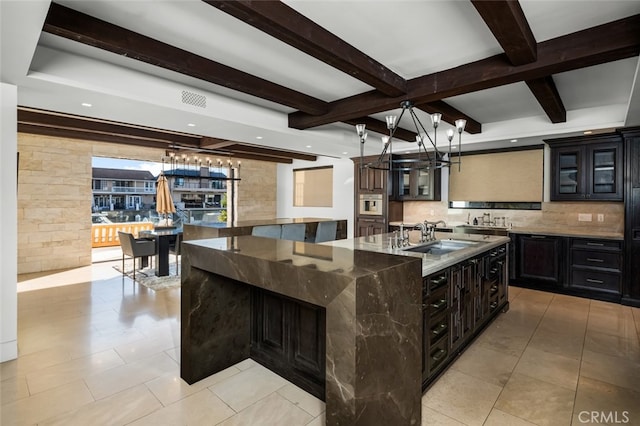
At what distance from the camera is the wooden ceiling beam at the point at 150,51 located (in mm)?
2207

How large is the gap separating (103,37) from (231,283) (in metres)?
2.06

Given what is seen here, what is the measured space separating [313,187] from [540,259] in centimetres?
548

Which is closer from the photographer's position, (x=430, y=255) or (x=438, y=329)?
(x=438, y=329)

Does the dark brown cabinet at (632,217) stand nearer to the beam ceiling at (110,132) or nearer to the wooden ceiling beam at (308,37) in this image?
the wooden ceiling beam at (308,37)

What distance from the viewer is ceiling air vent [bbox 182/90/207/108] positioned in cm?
351

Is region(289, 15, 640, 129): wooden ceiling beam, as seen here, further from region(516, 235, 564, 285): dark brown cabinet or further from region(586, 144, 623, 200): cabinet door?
region(516, 235, 564, 285): dark brown cabinet

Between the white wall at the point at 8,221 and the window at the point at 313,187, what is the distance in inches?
250

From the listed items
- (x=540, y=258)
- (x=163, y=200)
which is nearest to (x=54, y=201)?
(x=163, y=200)

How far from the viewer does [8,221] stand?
2.79 metres

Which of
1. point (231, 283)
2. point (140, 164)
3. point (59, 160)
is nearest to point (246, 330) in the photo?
point (231, 283)

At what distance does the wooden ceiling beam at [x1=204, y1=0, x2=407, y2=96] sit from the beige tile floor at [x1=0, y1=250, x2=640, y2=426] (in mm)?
2485

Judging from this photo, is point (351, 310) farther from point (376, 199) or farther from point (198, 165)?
point (198, 165)

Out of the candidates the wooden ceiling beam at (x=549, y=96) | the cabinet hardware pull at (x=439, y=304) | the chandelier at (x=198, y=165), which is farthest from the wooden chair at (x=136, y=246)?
the wooden ceiling beam at (x=549, y=96)

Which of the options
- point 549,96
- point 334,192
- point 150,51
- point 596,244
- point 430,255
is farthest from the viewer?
point 334,192
